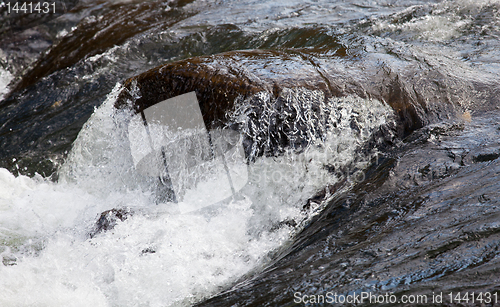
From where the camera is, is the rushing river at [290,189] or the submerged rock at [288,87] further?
the submerged rock at [288,87]

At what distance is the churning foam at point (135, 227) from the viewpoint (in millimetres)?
2609

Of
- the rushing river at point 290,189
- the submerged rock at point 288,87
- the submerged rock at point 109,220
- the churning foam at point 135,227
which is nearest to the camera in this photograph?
the rushing river at point 290,189

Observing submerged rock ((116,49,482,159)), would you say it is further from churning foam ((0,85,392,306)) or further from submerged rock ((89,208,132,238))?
submerged rock ((89,208,132,238))

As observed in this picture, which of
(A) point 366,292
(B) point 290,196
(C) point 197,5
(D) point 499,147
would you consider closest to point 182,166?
(B) point 290,196

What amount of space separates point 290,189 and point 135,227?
1.30 metres

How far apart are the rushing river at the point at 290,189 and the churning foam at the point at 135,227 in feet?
0.04

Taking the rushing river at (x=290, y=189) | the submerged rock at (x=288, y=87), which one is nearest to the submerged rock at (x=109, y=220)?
the rushing river at (x=290, y=189)

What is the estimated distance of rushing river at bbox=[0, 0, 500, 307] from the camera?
2225mm

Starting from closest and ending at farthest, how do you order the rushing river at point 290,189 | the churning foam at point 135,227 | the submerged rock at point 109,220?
1. the rushing river at point 290,189
2. the churning foam at point 135,227
3. the submerged rock at point 109,220

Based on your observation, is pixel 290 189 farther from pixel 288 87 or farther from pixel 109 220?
pixel 109 220

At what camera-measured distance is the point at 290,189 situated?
3293mm

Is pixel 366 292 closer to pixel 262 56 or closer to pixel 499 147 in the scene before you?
pixel 499 147

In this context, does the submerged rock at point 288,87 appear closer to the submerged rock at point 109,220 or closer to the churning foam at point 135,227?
the churning foam at point 135,227

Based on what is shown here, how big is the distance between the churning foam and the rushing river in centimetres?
1
